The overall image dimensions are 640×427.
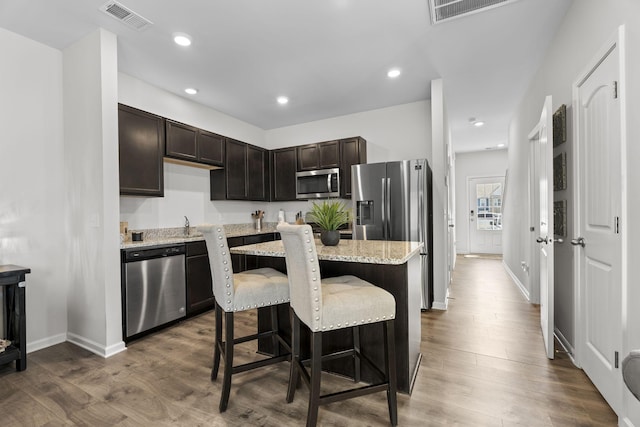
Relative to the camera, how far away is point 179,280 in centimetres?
324

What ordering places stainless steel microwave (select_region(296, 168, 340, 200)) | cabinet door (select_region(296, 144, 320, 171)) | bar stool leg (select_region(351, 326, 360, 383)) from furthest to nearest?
1. cabinet door (select_region(296, 144, 320, 171))
2. stainless steel microwave (select_region(296, 168, 340, 200))
3. bar stool leg (select_region(351, 326, 360, 383))

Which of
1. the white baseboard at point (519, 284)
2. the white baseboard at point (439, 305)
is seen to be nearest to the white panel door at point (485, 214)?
the white baseboard at point (519, 284)

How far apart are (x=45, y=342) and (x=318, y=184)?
3.61 meters

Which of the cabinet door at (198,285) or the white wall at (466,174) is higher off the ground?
the white wall at (466,174)

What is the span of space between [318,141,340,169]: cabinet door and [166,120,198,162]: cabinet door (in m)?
1.84

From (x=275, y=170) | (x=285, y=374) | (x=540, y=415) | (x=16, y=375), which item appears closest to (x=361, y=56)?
(x=275, y=170)

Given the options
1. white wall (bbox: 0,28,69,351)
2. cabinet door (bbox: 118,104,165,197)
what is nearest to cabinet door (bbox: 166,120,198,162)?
cabinet door (bbox: 118,104,165,197)

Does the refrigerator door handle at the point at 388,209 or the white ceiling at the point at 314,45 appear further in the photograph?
the refrigerator door handle at the point at 388,209

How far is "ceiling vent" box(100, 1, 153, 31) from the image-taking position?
225cm

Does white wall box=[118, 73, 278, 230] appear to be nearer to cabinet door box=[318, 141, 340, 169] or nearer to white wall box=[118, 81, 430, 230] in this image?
white wall box=[118, 81, 430, 230]

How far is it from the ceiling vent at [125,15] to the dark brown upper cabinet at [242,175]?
1.96m

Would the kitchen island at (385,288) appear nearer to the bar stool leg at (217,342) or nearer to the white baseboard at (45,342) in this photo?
the bar stool leg at (217,342)

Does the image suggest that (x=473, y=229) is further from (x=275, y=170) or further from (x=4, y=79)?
(x=4, y=79)

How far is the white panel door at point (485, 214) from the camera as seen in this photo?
804cm
